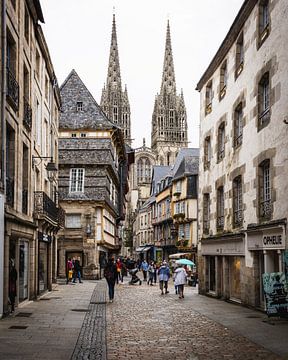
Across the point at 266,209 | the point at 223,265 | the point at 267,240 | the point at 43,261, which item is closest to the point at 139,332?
the point at 267,240

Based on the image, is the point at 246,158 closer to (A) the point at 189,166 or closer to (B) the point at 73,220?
(B) the point at 73,220

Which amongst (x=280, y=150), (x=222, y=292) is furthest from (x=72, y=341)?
(x=222, y=292)

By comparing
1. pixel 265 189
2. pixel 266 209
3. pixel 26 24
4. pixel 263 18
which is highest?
pixel 26 24

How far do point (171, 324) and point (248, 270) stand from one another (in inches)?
204

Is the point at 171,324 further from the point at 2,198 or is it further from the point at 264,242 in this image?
the point at 2,198

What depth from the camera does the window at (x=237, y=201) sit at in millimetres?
22281

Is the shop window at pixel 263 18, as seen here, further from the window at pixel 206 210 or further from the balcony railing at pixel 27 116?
the window at pixel 206 210

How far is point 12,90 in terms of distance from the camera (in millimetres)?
17578

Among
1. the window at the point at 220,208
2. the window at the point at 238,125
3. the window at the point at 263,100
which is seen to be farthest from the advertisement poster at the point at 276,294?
the window at the point at 220,208

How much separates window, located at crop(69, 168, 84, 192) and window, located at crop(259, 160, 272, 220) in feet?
80.9

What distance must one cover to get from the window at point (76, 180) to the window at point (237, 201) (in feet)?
69.4

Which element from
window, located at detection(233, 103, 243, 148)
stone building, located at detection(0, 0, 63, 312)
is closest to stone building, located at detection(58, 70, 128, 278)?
stone building, located at detection(0, 0, 63, 312)

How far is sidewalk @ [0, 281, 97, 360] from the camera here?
1079cm

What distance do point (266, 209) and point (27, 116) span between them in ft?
27.0
